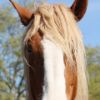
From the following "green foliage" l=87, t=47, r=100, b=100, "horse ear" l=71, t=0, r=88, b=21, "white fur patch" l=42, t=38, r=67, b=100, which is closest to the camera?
"white fur patch" l=42, t=38, r=67, b=100

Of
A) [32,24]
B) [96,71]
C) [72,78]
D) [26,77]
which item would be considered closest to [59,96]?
[72,78]

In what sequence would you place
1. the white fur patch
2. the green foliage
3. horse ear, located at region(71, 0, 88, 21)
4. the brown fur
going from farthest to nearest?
the green foliage < horse ear, located at region(71, 0, 88, 21) < the brown fur < the white fur patch

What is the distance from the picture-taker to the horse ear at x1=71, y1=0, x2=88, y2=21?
3.23 metres

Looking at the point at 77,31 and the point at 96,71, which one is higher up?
the point at 77,31

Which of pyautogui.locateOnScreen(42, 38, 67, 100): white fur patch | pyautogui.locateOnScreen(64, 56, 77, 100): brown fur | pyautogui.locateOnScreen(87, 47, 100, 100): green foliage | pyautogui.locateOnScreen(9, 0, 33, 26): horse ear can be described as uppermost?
pyautogui.locateOnScreen(9, 0, 33, 26): horse ear

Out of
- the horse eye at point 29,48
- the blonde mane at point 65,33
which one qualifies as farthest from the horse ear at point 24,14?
the horse eye at point 29,48

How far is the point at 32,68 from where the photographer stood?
3006mm

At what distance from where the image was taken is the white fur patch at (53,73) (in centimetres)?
271

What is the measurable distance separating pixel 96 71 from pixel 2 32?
5.77 m

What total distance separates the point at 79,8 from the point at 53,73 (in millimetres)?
675

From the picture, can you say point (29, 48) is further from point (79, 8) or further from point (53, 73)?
point (79, 8)

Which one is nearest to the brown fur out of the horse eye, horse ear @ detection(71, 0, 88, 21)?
the horse eye

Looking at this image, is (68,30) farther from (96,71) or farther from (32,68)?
(96,71)

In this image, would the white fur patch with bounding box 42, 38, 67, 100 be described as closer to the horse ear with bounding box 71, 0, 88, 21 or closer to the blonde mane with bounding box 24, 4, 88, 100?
the blonde mane with bounding box 24, 4, 88, 100
